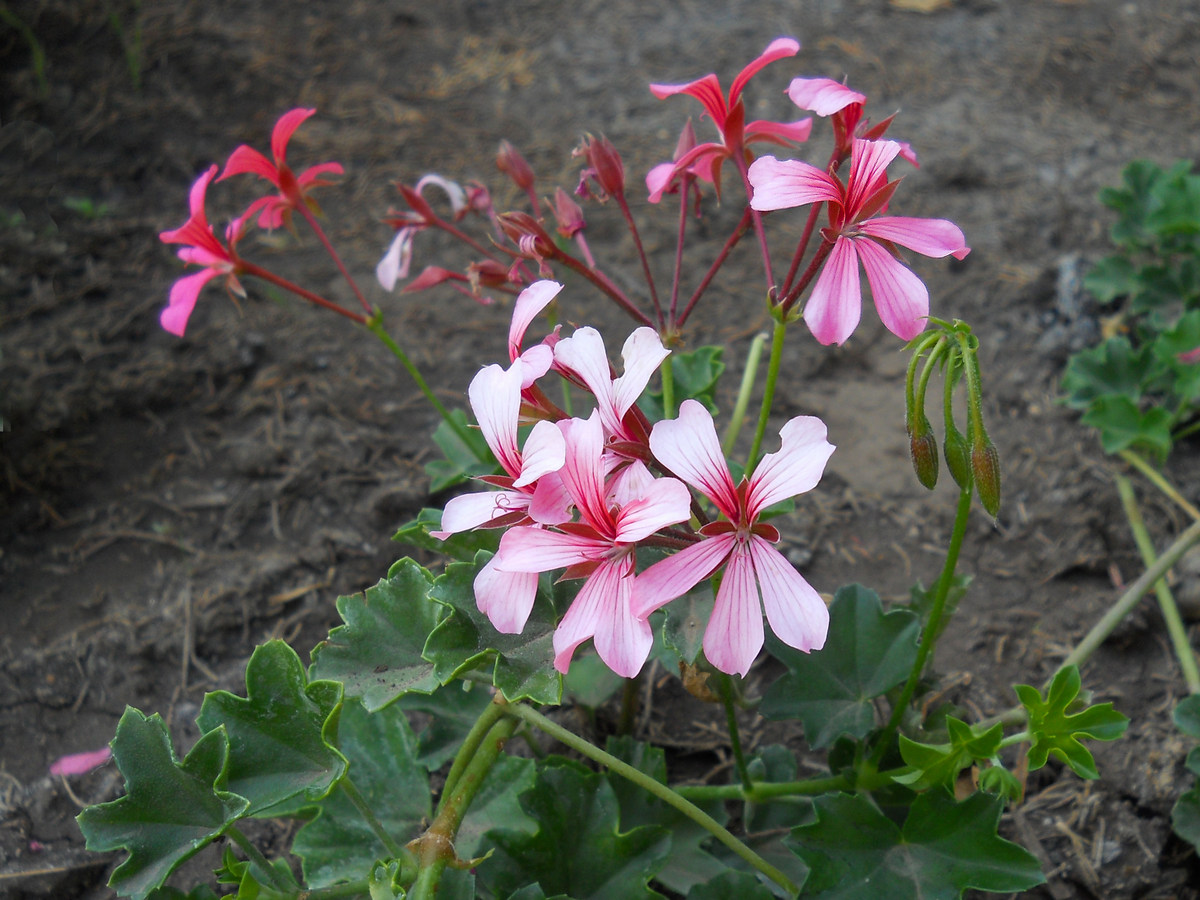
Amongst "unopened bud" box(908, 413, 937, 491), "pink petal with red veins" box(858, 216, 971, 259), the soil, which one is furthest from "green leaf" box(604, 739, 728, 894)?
"pink petal with red veins" box(858, 216, 971, 259)

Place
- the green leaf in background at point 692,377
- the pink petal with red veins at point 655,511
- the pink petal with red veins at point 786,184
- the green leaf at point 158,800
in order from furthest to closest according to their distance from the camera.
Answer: the green leaf in background at point 692,377
the green leaf at point 158,800
the pink petal with red veins at point 786,184
the pink petal with red veins at point 655,511

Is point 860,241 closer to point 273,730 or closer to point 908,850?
point 908,850

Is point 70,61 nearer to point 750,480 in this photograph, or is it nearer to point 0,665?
point 0,665

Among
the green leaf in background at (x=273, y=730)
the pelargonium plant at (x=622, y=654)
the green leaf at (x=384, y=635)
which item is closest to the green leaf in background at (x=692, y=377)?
the pelargonium plant at (x=622, y=654)

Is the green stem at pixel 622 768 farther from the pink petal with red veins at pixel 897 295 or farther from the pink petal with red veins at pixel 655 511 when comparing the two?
the pink petal with red veins at pixel 897 295

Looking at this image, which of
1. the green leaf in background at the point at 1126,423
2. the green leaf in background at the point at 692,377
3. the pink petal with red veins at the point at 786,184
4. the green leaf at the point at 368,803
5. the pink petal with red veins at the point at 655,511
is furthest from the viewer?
the green leaf in background at the point at 1126,423

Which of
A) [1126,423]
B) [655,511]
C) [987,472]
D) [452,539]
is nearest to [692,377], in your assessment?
[452,539]
